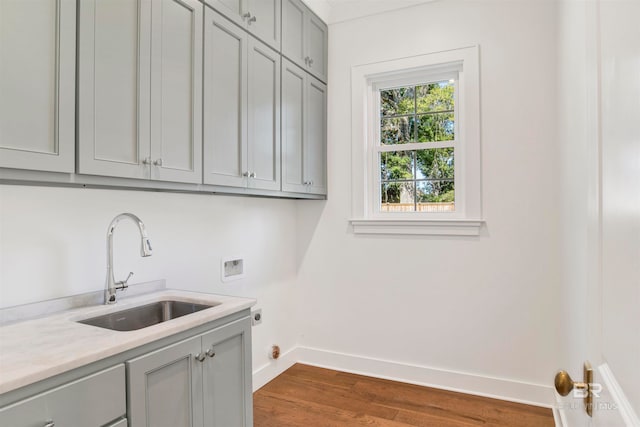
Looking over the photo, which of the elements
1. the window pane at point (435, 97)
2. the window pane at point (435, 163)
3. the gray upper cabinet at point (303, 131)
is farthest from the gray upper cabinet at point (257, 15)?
the window pane at point (435, 163)

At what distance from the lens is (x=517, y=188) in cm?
260

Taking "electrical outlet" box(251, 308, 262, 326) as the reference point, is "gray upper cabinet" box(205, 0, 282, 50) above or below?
above

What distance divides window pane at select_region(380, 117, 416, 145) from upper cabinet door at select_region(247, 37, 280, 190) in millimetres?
997

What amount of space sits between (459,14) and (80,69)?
247 cm

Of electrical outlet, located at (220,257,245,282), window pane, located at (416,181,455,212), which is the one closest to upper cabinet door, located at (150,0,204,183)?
electrical outlet, located at (220,257,245,282)

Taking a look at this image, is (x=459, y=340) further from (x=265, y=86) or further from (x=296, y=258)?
(x=265, y=86)

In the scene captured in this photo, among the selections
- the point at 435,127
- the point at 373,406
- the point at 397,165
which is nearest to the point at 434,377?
the point at 373,406

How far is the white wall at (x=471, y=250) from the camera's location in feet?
8.33

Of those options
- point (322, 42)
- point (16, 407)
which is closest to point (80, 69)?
point (16, 407)

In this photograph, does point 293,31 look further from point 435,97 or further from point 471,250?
point 471,250

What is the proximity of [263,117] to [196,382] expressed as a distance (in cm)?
153

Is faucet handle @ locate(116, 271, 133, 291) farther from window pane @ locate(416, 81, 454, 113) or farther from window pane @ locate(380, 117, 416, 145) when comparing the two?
window pane @ locate(416, 81, 454, 113)

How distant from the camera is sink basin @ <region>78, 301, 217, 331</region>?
1.63m

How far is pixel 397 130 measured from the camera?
3.09 metres
